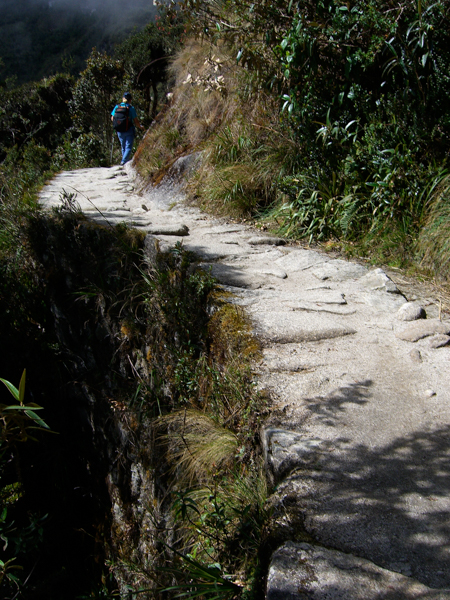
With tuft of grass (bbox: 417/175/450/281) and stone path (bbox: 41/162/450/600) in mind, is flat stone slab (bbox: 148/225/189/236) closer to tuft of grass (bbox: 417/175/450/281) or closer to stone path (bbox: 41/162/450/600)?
stone path (bbox: 41/162/450/600)

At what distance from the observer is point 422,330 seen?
2654 millimetres

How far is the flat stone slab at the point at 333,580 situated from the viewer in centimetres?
122

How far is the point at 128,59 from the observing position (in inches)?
555

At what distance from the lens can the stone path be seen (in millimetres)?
1328

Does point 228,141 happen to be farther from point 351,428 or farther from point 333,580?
point 333,580

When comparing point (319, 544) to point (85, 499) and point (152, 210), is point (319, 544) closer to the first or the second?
point (85, 499)

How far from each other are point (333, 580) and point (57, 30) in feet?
135

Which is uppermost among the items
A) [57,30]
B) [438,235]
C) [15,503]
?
[57,30]

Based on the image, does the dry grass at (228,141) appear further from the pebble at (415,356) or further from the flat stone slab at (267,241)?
the pebble at (415,356)

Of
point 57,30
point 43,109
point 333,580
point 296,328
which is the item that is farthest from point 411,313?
point 57,30

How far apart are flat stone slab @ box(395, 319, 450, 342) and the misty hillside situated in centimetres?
3255

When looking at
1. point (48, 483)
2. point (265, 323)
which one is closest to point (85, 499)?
point (48, 483)

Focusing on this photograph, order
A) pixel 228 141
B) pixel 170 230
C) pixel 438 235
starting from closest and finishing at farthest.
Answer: pixel 438 235, pixel 170 230, pixel 228 141

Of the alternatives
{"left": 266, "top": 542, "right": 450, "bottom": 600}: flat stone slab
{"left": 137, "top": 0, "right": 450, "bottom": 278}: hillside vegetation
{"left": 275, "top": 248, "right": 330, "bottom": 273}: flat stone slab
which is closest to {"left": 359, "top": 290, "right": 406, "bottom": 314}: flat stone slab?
{"left": 137, "top": 0, "right": 450, "bottom": 278}: hillside vegetation
